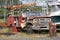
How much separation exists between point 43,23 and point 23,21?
249cm

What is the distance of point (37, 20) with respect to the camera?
19359mm

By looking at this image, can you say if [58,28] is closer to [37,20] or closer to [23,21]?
[37,20]

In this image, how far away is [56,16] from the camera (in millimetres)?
20297

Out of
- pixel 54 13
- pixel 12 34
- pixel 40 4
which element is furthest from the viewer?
pixel 40 4

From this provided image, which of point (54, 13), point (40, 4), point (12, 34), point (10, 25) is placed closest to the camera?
point (12, 34)

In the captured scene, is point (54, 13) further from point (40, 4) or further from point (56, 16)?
point (40, 4)

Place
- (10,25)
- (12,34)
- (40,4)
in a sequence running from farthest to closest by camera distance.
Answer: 1. (40,4)
2. (10,25)
3. (12,34)

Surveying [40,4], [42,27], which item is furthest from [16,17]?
[40,4]

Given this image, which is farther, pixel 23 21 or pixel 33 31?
pixel 23 21

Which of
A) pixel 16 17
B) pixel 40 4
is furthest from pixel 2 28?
pixel 40 4

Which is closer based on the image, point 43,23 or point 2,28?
point 43,23

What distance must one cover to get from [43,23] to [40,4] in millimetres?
21563

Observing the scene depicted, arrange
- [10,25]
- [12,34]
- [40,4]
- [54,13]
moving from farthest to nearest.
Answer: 1. [40,4]
2. [54,13]
3. [10,25]
4. [12,34]

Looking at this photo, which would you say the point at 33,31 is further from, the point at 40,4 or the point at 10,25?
the point at 40,4
